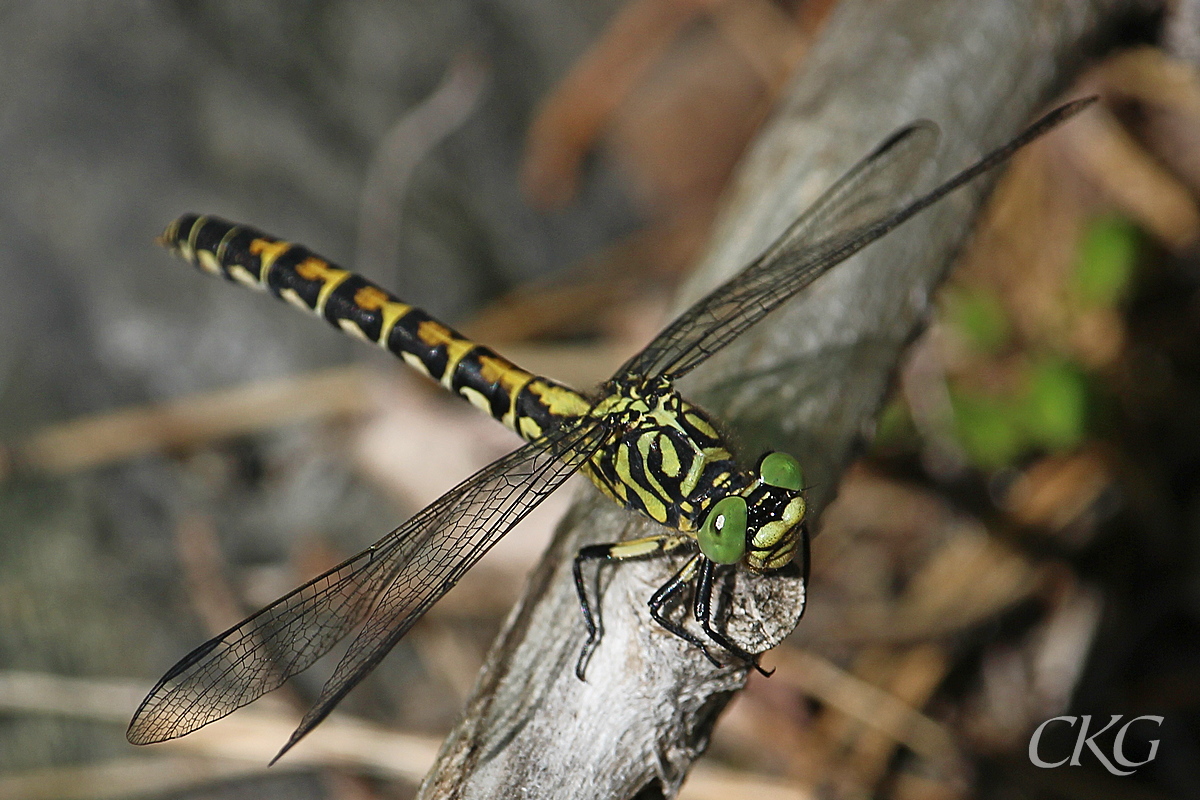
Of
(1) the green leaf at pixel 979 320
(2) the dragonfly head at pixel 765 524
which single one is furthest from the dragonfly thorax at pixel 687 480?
(1) the green leaf at pixel 979 320

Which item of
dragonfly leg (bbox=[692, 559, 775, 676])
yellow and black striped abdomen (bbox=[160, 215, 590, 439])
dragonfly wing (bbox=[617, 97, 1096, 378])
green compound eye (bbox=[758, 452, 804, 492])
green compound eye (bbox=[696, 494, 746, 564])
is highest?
yellow and black striped abdomen (bbox=[160, 215, 590, 439])

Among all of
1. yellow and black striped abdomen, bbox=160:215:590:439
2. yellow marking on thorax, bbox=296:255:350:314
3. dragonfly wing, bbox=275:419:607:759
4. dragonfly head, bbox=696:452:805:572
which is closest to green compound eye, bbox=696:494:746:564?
dragonfly head, bbox=696:452:805:572

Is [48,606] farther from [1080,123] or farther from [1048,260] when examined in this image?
[1080,123]

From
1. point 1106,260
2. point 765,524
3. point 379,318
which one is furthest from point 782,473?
point 1106,260

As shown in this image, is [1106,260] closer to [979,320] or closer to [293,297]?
[979,320]

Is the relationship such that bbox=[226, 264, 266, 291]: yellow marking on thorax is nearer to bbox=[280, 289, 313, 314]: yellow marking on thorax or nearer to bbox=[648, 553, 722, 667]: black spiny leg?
bbox=[280, 289, 313, 314]: yellow marking on thorax

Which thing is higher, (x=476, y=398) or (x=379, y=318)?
(x=379, y=318)

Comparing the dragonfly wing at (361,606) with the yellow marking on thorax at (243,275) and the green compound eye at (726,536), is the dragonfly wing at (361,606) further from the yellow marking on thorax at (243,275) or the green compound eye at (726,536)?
the yellow marking on thorax at (243,275)
